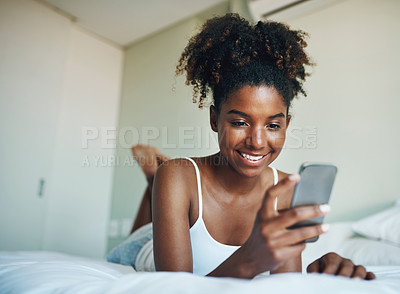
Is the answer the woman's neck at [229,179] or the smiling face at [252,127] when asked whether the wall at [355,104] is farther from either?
the smiling face at [252,127]

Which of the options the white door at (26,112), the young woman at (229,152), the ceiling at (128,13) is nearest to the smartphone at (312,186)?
the young woman at (229,152)

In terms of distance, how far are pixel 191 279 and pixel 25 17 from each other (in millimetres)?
2351

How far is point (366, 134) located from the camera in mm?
1619

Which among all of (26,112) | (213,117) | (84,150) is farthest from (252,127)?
(84,150)

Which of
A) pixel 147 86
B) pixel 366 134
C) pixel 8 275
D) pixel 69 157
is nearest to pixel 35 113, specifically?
pixel 69 157

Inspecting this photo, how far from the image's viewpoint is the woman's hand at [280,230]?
1.51ft

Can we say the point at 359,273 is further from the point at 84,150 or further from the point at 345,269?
the point at 84,150

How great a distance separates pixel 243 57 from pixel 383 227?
93 cm

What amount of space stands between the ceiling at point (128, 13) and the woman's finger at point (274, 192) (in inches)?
76.8

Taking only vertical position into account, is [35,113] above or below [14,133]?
above

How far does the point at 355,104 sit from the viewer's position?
1664 millimetres

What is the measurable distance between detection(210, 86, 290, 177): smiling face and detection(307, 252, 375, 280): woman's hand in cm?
25

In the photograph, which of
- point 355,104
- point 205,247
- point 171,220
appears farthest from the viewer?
point 355,104

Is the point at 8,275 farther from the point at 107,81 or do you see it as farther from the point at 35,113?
the point at 107,81
